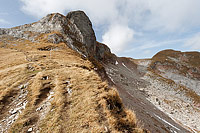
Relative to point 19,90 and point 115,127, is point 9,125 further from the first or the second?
point 115,127

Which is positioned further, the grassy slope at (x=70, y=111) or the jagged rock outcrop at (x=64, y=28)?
the jagged rock outcrop at (x=64, y=28)

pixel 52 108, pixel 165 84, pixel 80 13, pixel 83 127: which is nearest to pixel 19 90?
pixel 52 108

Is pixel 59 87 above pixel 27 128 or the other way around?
above

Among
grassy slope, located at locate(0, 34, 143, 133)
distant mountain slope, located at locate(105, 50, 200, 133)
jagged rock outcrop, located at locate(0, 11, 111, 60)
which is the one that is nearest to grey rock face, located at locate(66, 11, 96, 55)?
jagged rock outcrop, located at locate(0, 11, 111, 60)

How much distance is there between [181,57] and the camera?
269 feet

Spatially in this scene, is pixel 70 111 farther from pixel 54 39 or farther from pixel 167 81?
pixel 167 81

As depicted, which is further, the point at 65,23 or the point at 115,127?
the point at 65,23

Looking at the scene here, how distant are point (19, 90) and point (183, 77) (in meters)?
87.2

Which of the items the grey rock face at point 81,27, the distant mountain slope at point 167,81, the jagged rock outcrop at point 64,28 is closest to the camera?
the distant mountain slope at point 167,81

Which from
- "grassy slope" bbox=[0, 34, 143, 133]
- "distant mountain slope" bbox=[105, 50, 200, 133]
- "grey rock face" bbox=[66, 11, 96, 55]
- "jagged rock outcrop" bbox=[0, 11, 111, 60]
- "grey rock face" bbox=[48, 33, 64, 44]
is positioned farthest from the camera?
"grey rock face" bbox=[66, 11, 96, 55]

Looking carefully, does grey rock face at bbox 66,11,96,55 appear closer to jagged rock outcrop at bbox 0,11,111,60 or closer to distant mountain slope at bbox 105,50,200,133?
jagged rock outcrop at bbox 0,11,111,60

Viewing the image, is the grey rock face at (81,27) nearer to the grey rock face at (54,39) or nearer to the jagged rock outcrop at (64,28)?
the jagged rock outcrop at (64,28)

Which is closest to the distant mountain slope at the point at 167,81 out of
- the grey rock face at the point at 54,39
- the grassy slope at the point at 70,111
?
the grassy slope at the point at 70,111

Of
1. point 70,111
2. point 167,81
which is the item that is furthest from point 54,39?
point 167,81
